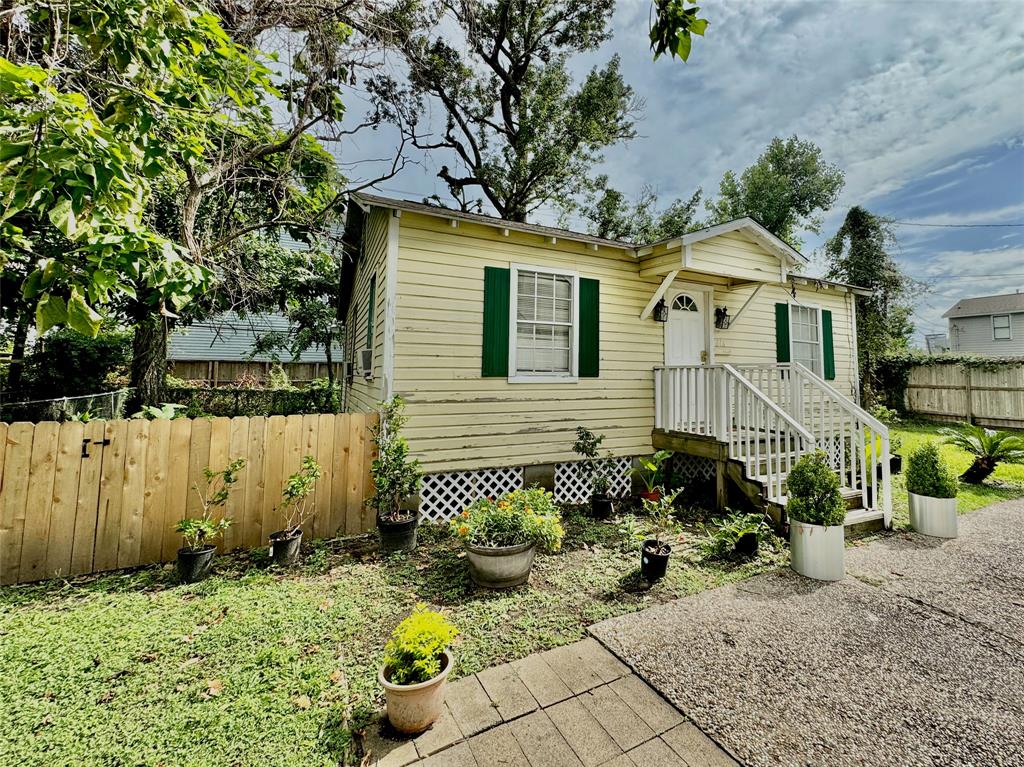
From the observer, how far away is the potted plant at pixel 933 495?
A: 4730 millimetres

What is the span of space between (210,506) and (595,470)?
4945 mm

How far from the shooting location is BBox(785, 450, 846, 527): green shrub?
382 cm

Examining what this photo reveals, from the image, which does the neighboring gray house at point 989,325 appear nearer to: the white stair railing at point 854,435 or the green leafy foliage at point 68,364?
the white stair railing at point 854,435

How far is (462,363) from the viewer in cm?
548

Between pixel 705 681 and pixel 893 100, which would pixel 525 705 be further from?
pixel 893 100

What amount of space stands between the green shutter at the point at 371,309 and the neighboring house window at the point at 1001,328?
3462 centimetres

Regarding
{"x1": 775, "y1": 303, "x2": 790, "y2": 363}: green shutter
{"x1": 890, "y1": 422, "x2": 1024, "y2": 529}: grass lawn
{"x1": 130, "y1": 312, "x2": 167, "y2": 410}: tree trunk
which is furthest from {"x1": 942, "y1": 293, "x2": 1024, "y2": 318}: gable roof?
{"x1": 130, "y1": 312, "x2": 167, "y2": 410}: tree trunk

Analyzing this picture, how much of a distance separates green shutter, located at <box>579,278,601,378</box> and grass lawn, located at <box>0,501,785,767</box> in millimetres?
2689

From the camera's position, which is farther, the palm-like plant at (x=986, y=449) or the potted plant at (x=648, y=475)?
the palm-like plant at (x=986, y=449)

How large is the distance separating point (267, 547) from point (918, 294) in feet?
70.6

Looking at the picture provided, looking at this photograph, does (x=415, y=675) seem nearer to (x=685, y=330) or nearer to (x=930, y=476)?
(x=930, y=476)

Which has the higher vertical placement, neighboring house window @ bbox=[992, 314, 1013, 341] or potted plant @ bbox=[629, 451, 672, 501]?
neighboring house window @ bbox=[992, 314, 1013, 341]

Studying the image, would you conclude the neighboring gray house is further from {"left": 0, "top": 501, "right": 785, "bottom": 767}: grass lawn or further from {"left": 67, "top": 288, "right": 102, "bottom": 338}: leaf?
{"left": 67, "top": 288, "right": 102, "bottom": 338}: leaf

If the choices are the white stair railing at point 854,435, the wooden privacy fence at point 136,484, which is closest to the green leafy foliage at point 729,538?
the white stair railing at point 854,435
